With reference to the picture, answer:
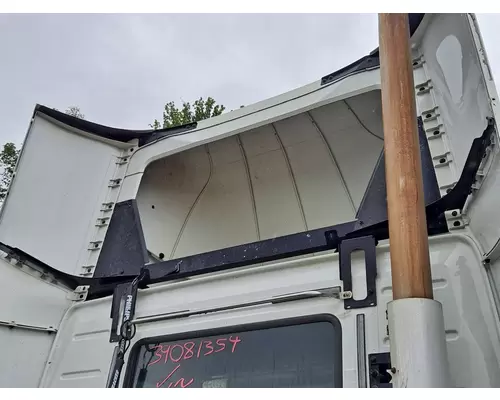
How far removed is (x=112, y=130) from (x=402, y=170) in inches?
86.6

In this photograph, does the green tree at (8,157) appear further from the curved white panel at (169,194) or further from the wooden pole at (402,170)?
the wooden pole at (402,170)

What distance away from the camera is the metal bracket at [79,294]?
2.45 metres

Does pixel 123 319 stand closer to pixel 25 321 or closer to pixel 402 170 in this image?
pixel 25 321

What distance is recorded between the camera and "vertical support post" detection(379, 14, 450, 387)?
3.34 feet

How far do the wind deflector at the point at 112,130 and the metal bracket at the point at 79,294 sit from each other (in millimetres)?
964

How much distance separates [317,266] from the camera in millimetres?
1854

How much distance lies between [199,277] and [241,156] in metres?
1.20

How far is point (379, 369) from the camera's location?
4.91 ft

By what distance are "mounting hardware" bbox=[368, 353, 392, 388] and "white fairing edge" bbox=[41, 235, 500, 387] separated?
0.02 m

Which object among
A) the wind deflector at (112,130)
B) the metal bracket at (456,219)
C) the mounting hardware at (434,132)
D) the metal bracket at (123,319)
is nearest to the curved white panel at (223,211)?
the wind deflector at (112,130)

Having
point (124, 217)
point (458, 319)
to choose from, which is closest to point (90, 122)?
point (124, 217)

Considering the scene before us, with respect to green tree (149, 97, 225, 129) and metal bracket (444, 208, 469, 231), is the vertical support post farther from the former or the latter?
green tree (149, 97, 225, 129)

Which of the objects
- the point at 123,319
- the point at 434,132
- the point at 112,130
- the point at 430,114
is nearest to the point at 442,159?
the point at 434,132

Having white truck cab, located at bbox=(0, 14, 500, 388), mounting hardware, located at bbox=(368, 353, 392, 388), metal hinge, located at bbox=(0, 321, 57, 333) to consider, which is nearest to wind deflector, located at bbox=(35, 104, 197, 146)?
white truck cab, located at bbox=(0, 14, 500, 388)
